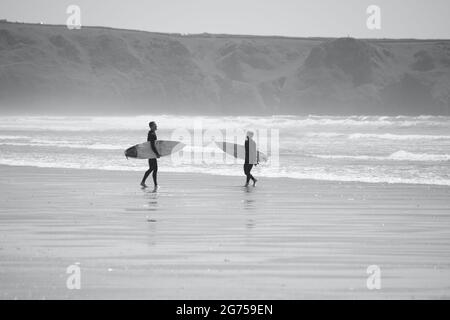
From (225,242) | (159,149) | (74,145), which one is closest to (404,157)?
(159,149)

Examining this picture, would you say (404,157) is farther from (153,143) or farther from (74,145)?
(74,145)

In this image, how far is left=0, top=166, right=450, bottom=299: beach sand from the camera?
8219 mm

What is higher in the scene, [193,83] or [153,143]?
[193,83]

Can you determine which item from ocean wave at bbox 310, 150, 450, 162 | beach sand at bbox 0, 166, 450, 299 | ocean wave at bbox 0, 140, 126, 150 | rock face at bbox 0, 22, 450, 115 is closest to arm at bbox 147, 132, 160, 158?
beach sand at bbox 0, 166, 450, 299

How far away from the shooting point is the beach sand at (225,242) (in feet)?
27.0

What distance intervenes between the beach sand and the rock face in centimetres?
14443

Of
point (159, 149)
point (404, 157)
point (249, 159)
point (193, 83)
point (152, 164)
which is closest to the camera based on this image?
point (152, 164)

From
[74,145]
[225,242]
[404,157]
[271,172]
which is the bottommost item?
[225,242]

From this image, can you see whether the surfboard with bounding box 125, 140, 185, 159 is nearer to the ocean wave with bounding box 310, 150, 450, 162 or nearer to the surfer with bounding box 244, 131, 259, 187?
the surfer with bounding box 244, 131, 259, 187

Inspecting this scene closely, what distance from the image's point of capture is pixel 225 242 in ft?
35.9

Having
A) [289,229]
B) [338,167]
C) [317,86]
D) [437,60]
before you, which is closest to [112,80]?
[317,86]

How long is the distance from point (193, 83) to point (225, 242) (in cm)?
18112

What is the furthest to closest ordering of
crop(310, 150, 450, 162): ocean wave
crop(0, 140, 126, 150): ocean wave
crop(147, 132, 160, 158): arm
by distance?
crop(0, 140, 126, 150): ocean wave → crop(310, 150, 450, 162): ocean wave → crop(147, 132, 160, 158): arm

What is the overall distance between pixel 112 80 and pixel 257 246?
177913 mm
